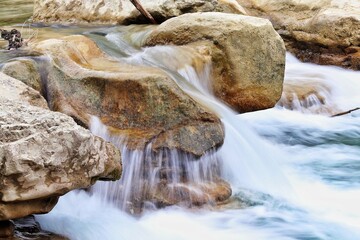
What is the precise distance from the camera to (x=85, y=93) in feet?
18.5

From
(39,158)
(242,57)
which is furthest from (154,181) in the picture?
(242,57)

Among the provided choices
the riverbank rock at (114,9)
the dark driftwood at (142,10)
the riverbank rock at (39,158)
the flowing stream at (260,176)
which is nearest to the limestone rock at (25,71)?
the flowing stream at (260,176)

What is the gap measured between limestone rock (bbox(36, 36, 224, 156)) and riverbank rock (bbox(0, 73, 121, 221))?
4.69ft

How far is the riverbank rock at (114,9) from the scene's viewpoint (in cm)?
952

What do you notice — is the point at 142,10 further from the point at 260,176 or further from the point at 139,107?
the point at 260,176

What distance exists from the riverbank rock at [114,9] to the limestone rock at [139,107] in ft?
13.0

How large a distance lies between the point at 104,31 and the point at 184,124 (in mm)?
4201

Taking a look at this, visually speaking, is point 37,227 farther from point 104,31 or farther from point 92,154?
point 104,31

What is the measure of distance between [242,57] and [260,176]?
1877 millimetres

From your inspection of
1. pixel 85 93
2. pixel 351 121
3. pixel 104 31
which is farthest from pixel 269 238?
pixel 104 31

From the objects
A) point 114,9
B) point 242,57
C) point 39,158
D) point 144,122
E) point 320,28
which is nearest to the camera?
point 39,158

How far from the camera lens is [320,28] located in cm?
1058

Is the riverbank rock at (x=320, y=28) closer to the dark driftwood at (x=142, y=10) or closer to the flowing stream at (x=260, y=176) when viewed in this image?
the flowing stream at (x=260, y=176)

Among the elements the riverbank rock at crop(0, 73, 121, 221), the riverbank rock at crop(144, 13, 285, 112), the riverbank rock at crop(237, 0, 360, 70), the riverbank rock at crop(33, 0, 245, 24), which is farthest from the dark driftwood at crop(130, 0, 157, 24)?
the riverbank rock at crop(0, 73, 121, 221)
